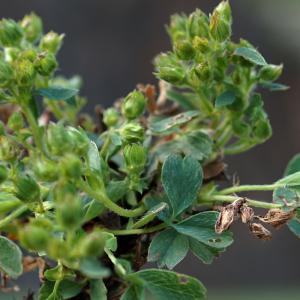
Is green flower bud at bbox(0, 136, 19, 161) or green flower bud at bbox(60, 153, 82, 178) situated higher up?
green flower bud at bbox(0, 136, 19, 161)

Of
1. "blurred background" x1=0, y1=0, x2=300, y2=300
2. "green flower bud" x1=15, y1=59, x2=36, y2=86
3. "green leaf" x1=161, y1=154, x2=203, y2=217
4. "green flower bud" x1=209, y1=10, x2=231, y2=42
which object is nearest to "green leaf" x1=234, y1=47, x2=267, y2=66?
"green flower bud" x1=209, y1=10, x2=231, y2=42

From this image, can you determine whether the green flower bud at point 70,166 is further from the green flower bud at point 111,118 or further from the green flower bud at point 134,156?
the green flower bud at point 111,118

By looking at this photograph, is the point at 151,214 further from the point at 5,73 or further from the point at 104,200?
the point at 5,73

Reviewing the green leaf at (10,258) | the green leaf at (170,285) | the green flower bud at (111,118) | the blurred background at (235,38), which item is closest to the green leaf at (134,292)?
the green leaf at (170,285)

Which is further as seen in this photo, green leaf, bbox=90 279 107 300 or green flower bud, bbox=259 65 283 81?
green flower bud, bbox=259 65 283 81

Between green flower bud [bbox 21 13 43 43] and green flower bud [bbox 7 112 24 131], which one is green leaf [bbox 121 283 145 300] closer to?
green flower bud [bbox 7 112 24 131]

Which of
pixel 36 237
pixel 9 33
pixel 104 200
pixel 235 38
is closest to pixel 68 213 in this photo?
pixel 36 237
